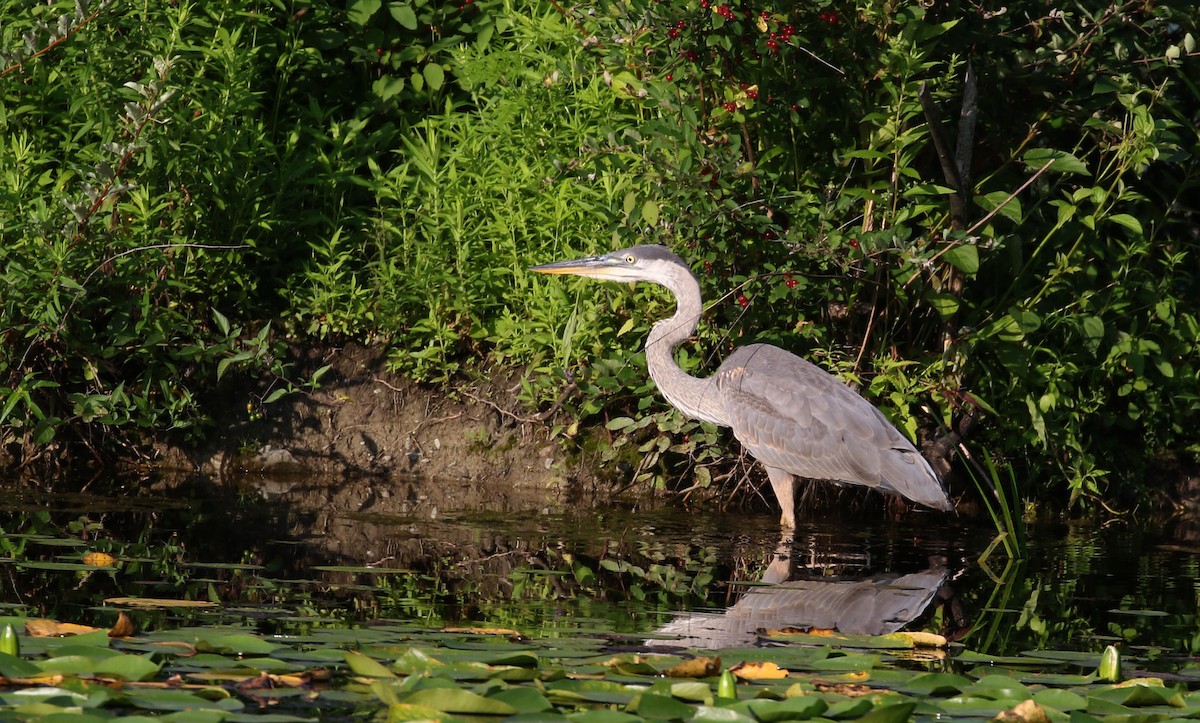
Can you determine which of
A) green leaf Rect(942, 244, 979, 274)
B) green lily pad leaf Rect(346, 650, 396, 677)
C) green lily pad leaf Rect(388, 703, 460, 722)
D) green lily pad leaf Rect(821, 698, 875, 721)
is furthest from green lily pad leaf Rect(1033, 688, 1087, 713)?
green leaf Rect(942, 244, 979, 274)

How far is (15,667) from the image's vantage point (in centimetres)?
294

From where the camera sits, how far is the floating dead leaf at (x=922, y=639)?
396 centimetres

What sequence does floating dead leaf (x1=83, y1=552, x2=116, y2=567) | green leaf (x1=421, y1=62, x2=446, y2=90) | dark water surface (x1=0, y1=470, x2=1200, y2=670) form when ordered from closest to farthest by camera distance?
1. dark water surface (x1=0, y1=470, x2=1200, y2=670)
2. floating dead leaf (x1=83, y1=552, x2=116, y2=567)
3. green leaf (x1=421, y1=62, x2=446, y2=90)

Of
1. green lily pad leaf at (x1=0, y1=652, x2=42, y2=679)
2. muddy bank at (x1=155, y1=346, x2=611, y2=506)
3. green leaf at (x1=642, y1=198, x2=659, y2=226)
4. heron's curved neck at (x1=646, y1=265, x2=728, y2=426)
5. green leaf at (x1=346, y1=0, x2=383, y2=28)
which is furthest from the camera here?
green leaf at (x1=346, y1=0, x2=383, y2=28)

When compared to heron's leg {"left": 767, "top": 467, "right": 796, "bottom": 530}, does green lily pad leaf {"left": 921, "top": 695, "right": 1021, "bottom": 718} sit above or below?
below

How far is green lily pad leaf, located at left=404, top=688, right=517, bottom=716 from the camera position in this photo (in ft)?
9.41

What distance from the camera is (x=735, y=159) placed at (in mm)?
6215

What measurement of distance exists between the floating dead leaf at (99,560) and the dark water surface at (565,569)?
0.14 ft

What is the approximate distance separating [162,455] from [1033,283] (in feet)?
15.4

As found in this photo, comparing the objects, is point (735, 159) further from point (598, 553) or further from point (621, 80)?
point (598, 553)

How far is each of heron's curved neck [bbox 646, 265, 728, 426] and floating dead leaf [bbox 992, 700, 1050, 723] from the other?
3580mm

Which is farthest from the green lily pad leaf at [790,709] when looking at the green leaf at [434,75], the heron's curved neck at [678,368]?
the green leaf at [434,75]

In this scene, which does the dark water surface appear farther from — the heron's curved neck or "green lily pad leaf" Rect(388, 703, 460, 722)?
"green lily pad leaf" Rect(388, 703, 460, 722)

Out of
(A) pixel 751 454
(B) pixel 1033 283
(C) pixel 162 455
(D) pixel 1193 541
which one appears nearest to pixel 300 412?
(C) pixel 162 455
